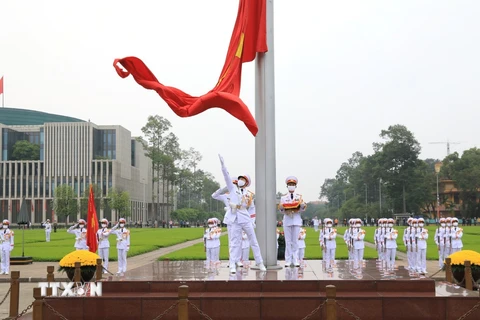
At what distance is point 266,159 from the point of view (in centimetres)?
1181

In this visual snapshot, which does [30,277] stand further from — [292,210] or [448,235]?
[448,235]

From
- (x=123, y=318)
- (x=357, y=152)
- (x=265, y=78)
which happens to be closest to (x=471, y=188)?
(x=357, y=152)

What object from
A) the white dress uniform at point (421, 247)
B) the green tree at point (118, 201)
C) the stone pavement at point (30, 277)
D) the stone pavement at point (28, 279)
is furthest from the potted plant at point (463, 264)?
the green tree at point (118, 201)

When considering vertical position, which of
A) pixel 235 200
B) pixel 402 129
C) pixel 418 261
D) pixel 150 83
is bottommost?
pixel 418 261

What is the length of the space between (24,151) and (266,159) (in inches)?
3025

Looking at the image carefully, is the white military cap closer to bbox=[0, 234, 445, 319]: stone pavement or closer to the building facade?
bbox=[0, 234, 445, 319]: stone pavement

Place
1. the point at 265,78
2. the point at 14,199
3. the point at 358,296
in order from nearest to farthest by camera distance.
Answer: the point at 358,296, the point at 265,78, the point at 14,199

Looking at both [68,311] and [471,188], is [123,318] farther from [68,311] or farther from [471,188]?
[471,188]

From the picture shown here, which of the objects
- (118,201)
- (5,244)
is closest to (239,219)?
(5,244)

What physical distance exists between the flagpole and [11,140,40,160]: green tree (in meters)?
76.4

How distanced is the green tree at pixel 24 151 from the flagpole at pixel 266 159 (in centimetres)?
7641

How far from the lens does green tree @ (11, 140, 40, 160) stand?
80.9 m

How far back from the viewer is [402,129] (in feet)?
222

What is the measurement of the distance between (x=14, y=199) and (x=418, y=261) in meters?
76.0
